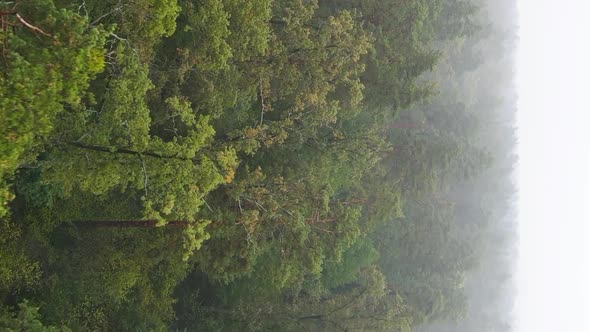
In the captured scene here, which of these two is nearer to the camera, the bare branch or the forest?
the bare branch

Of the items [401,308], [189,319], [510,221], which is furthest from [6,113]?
[510,221]

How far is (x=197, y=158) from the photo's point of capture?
1677cm

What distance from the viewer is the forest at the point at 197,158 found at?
13969 millimetres

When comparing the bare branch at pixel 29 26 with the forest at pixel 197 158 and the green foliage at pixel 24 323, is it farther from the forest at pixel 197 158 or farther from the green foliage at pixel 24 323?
the green foliage at pixel 24 323

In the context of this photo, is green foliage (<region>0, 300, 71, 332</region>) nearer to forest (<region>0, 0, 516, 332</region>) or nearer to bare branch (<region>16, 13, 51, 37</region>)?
forest (<region>0, 0, 516, 332</region>)

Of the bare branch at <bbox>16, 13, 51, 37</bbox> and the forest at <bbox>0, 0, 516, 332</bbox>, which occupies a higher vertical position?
the bare branch at <bbox>16, 13, 51, 37</bbox>

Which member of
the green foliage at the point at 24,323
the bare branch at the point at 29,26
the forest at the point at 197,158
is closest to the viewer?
the bare branch at the point at 29,26

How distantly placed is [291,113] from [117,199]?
8213 mm

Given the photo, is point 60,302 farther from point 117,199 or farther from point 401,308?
point 401,308

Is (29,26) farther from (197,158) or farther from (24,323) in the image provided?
(24,323)

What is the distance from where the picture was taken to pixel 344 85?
2273 cm

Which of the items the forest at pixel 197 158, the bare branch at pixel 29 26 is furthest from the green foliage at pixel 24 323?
the bare branch at pixel 29 26

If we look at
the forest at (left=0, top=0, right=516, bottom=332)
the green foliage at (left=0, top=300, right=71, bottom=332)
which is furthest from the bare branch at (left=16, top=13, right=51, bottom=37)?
the green foliage at (left=0, top=300, right=71, bottom=332)

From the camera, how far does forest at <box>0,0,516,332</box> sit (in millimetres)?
13969
